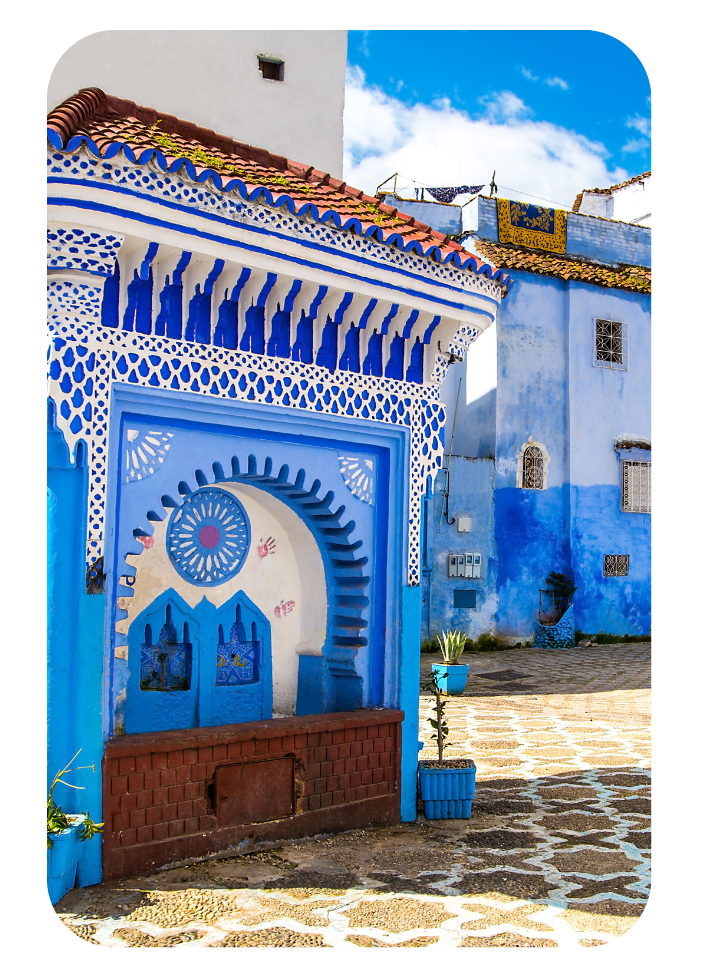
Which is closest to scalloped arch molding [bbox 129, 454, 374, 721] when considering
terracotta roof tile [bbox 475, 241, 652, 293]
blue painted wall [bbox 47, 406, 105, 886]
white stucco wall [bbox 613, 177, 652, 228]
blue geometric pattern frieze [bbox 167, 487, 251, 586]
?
blue geometric pattern frieze [bbox 167, 487, 251, 586]

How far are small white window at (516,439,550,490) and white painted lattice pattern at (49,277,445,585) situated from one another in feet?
34.4

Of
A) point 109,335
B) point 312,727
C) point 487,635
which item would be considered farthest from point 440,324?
point 487,635

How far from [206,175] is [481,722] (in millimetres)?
6805

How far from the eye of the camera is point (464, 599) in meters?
15.4

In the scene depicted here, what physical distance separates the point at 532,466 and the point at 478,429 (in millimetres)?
1215

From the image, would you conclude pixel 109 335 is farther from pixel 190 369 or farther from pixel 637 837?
pixel 637 837

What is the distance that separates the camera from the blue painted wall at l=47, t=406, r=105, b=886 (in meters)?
4.34

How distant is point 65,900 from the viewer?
4129mm

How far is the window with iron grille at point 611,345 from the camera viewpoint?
17.2 metres

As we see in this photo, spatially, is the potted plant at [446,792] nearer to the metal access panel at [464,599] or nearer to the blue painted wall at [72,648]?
the blue painted wall at [72,648]

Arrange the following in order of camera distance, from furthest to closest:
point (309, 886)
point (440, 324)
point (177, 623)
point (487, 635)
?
point (487, 635), point (440, 324), point (177, 623), point (309, 886)

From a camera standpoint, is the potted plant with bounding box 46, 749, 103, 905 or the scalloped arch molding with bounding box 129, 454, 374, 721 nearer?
the potted plant with bounding box 46, 749, 103, 905

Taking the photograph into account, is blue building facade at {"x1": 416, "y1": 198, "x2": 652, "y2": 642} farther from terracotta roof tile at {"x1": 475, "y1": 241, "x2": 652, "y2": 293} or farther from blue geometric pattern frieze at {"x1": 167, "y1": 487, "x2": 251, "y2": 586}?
blue geometric pattern frieze at {"x1": 167, "y1": 487, "x2": 251, "y2": 586}

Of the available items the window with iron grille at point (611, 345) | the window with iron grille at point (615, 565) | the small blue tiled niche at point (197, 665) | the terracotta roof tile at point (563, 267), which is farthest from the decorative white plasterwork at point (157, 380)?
the window with iron grille at point (611, 345)
